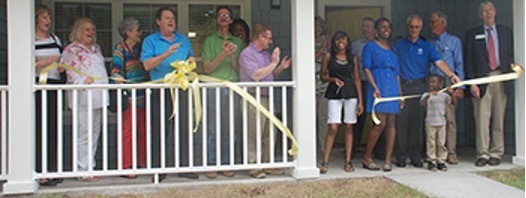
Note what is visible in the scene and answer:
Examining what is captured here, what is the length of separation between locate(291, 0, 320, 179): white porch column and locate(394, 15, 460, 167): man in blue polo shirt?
1091 mm

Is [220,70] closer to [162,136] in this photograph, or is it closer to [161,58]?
[161,58]

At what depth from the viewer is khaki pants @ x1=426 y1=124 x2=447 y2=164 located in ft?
16.6

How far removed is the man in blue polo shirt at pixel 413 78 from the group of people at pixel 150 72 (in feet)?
4.31

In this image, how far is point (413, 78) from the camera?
16.9ft

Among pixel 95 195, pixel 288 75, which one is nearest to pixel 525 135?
pixel 288 75

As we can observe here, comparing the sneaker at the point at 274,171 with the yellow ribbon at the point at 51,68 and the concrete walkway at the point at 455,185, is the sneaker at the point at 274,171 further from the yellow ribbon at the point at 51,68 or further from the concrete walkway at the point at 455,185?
the yellow ribbon at the point at 51,68

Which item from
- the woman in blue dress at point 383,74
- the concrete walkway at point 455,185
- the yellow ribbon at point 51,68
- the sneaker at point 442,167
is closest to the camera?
the concrete walkway at point 455,185

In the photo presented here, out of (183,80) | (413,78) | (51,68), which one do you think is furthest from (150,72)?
(413,78)

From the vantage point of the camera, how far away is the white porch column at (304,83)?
454 cm

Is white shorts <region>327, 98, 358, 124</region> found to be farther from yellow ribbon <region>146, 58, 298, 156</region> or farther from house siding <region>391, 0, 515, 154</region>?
house siding <region>391, 0, 515, 154</region>

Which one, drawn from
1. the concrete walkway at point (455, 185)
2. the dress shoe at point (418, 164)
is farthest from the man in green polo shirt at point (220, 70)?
the dress shoe at point (418, 164)

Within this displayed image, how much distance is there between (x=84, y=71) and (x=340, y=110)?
2315 mm

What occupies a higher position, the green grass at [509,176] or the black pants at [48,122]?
the black pants at [48,122]

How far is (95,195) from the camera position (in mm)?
4137
